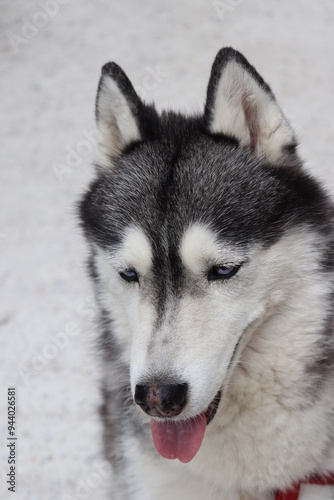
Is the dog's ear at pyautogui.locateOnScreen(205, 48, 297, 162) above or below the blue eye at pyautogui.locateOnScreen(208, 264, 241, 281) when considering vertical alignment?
above

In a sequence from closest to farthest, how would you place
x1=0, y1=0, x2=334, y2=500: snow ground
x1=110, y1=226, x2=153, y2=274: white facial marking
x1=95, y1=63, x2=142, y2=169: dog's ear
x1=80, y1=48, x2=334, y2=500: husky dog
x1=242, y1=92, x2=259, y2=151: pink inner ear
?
x1=80, y1=48, x2=334, y2=500: husky dog
x1=110, y1=226, x2=153, y2=274: white facial marking
x1=242, y1=92, x2=259, y2=151: pink inner ear
x1=95, y1=63, x2=142, y2=169: dog's ear
x1=0, y1=0, x2=334, y2=500: snow ground

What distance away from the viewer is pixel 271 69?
7016 millimetres

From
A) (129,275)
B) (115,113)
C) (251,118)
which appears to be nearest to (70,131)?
(115,113)

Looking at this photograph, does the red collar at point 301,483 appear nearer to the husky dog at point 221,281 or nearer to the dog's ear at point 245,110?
the husky dog at point 221,281

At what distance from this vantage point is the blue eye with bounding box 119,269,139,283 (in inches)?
106

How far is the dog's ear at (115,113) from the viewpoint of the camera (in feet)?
9.34

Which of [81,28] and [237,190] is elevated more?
[81,28]

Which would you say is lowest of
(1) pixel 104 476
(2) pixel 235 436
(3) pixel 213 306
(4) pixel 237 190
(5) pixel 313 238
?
(1) pixel 104 476

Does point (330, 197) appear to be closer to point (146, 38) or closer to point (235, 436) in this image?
point (235, 436)

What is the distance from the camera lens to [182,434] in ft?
8.68

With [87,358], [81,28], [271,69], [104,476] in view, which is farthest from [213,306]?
[81,28]

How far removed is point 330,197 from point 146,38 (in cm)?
552

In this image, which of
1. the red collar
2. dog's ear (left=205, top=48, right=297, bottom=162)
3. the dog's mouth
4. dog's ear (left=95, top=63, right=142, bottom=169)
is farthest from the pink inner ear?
the red collar

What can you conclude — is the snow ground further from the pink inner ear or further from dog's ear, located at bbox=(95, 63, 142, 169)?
the pink inner ear
